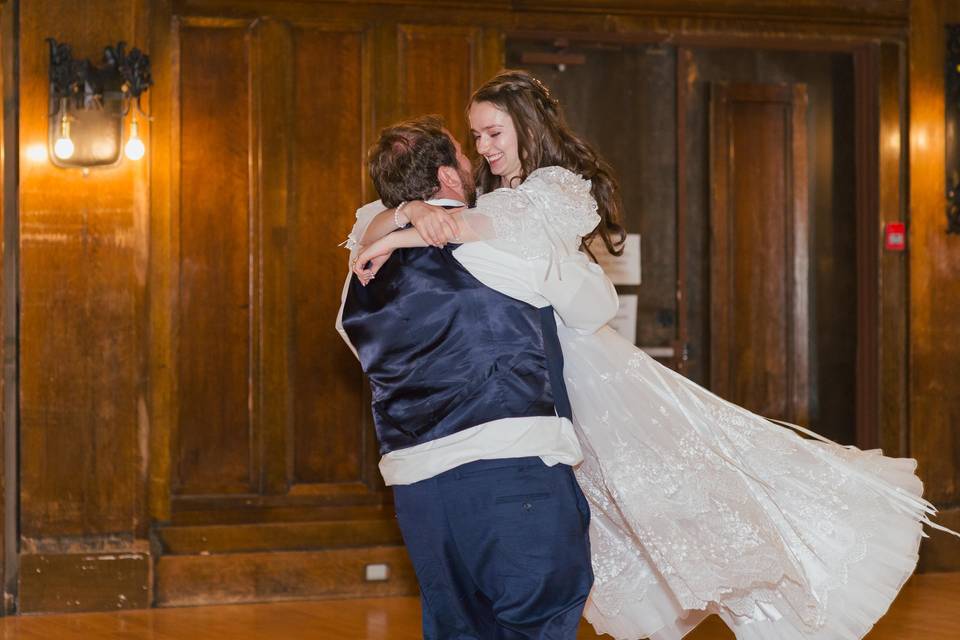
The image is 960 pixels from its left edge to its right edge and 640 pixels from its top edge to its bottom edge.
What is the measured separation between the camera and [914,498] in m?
3.22

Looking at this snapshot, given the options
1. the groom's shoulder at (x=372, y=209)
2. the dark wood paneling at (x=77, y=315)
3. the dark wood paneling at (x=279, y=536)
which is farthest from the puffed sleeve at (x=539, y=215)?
the dark wood paneling at (x=279, y=536)

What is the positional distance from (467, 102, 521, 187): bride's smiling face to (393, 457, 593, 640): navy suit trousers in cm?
73

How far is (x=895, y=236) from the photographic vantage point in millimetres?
6000

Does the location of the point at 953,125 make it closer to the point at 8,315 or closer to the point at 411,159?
the point at 411,159

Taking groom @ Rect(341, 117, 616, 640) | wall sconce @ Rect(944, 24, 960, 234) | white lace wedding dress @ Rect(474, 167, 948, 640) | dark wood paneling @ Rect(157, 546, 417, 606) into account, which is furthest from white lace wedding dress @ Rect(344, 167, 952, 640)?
wall sconce @ Rect(944, 24, 960, 234)

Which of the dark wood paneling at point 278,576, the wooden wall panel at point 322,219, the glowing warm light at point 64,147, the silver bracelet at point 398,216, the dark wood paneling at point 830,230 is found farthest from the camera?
the dark wood paneling at point 830,230

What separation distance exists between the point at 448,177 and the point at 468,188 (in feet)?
0.25

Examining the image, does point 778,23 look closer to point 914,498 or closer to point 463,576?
point 914,498

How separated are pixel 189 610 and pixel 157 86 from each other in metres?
2.16

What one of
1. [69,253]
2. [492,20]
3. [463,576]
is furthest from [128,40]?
[463,576]

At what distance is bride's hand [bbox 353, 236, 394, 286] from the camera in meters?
2.62

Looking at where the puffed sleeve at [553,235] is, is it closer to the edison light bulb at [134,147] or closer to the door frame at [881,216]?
the edison light bulb at [134,147]

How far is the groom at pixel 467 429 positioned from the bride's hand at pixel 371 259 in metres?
0.02

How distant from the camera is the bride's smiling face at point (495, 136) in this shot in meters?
2.89
